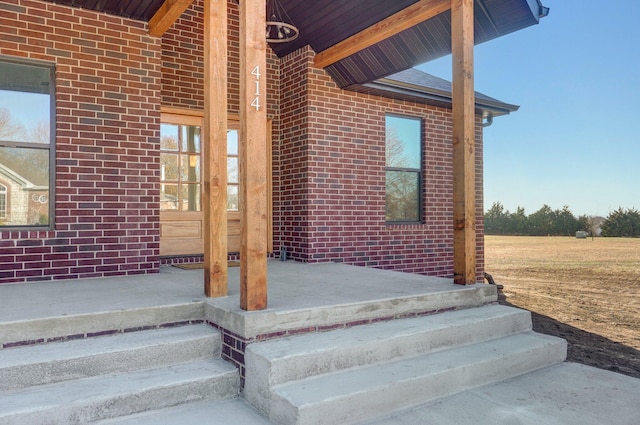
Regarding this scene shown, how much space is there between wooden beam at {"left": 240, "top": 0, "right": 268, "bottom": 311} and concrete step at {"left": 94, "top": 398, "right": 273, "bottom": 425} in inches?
23.7

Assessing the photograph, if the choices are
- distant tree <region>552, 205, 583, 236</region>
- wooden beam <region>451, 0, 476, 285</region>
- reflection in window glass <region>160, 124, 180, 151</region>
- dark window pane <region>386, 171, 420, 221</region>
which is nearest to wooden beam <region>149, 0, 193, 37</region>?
reflection in window glass <region>160, 124, 180, 151</region>

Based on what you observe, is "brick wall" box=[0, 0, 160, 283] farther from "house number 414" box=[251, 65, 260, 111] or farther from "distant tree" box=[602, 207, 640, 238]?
"distant tree" box=[602, 207, 640, 238]

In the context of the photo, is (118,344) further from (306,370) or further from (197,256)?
(197,256)

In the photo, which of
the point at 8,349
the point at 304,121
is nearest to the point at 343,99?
the point at 304,121

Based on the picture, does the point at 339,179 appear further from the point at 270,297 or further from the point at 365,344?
the point at 365,344

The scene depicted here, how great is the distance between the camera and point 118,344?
8.95 feet

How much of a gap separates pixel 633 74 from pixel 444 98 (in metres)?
15.8

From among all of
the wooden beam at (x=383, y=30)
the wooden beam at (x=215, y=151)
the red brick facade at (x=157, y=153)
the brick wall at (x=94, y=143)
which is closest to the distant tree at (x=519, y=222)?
the red brick facade at (x=157, y=153)

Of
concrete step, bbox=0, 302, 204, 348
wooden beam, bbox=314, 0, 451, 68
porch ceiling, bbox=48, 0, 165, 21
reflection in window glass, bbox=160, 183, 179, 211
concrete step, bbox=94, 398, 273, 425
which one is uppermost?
porch ceiling, bbox=48, 0, 165, 21

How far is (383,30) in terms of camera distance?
4.86 m

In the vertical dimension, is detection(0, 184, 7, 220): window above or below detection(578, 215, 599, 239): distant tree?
above

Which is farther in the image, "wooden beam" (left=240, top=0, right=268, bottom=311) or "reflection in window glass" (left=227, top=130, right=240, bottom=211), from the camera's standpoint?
"reflection in window glass" (left=227, top=130, right=240, bottom=211)

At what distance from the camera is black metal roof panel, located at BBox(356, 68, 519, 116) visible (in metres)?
6.35

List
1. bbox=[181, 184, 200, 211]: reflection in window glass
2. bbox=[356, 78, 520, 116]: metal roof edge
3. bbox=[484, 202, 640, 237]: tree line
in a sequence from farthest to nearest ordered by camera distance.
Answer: bbox=[484, 202, 640, 237]: tree line → bbox=[356, 78, 520, 116]: metal roof edge → bbox=[181, 184, 200, 211]: reflection in window glass
